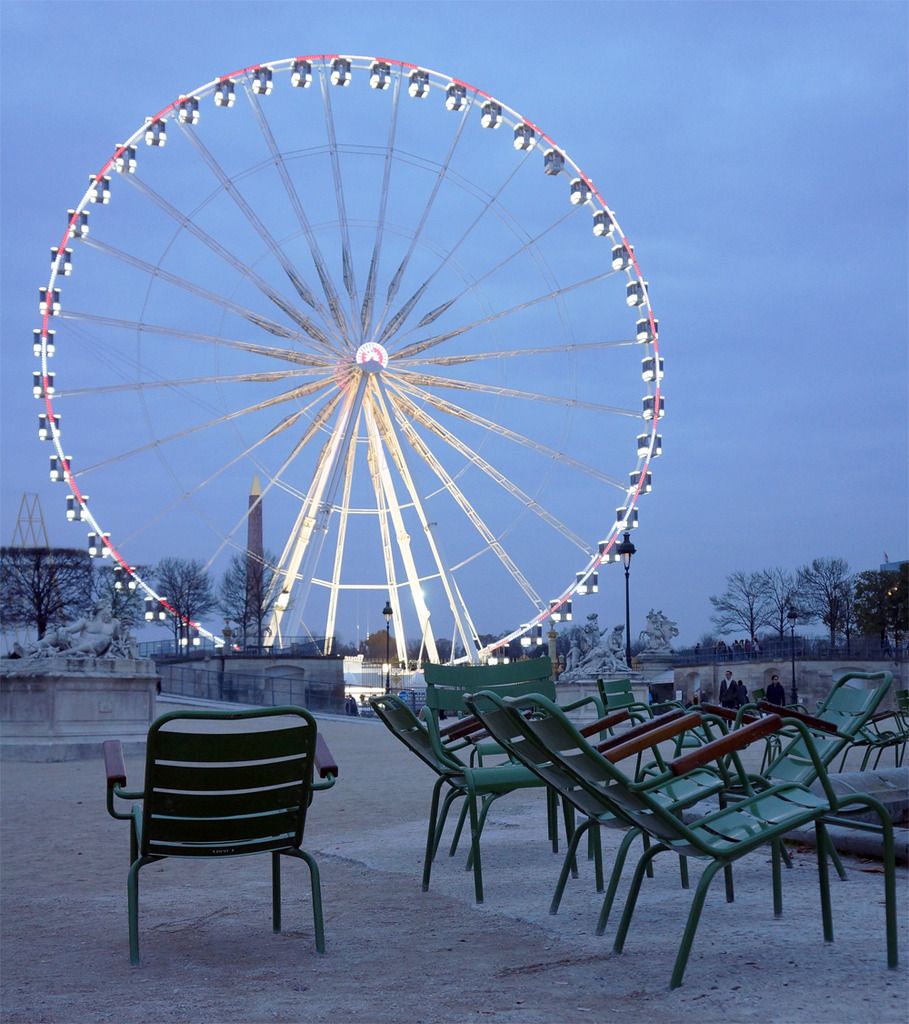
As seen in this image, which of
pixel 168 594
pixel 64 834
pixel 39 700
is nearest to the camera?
pixel 64 834

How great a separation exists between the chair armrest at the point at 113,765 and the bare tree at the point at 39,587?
5383cm

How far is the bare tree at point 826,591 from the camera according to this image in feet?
214

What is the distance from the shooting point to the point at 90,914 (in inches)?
211

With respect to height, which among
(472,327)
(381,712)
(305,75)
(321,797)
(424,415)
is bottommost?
(321,797)

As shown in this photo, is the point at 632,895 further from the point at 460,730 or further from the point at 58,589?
the point at 58,589

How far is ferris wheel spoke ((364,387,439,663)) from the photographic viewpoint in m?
26.0

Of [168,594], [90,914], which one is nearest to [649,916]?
[90,914]

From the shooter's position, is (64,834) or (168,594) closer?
(64,834)

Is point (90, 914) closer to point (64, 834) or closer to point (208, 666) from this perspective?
point (64, 834)

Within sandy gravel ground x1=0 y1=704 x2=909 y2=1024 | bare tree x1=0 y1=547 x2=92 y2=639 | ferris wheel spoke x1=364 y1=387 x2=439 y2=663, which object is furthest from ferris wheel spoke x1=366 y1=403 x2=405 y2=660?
bare tree x1=0 y1=547 x2=92 y2=639

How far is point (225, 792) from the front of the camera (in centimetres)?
409

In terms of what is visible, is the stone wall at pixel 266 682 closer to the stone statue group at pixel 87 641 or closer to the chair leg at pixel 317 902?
the stone statue group at pixel 87 641

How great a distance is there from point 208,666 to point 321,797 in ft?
122

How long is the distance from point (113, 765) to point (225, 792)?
58cm
